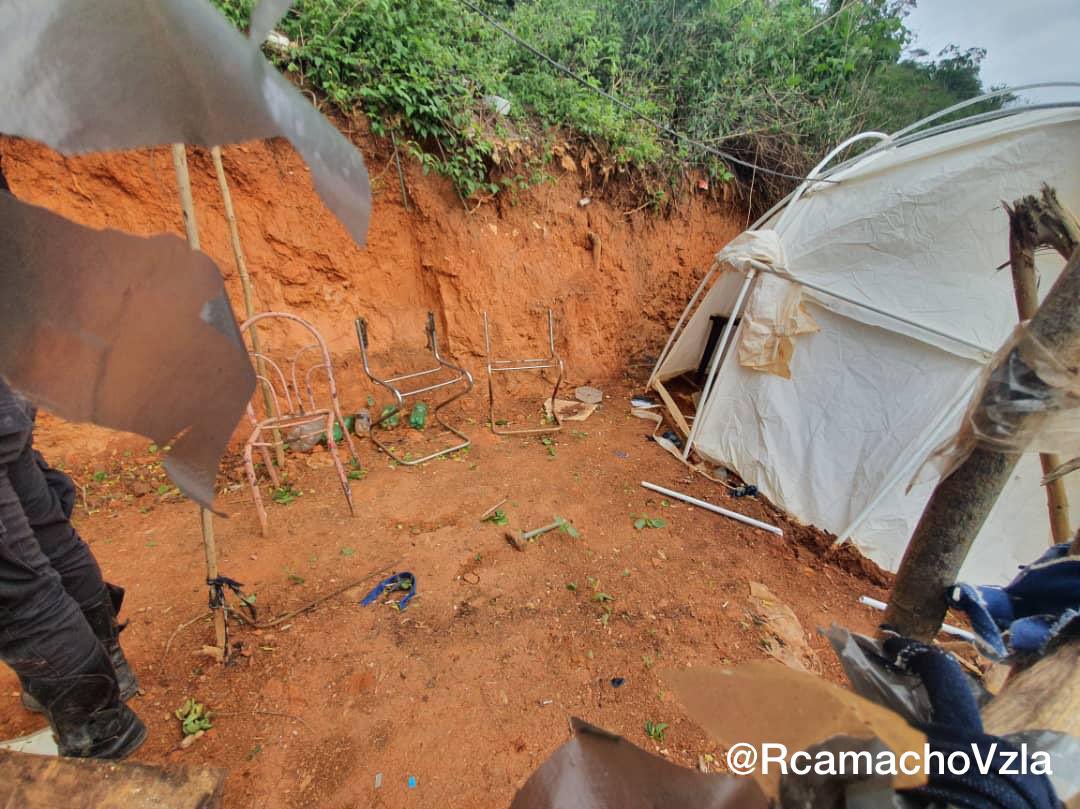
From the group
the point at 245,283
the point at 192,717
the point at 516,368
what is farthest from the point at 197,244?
the point at 516,368

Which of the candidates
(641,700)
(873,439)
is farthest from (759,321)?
(641,700)

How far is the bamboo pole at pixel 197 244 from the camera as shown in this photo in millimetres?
1297

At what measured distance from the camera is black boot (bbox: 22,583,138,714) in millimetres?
1640

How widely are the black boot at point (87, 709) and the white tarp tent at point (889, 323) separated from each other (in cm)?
380

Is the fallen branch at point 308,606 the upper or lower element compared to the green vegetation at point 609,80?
lower

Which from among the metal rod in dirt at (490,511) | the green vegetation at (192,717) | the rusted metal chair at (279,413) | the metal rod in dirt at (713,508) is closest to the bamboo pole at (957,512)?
the green vegetation at (192,717)

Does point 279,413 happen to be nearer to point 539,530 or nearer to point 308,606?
point 308,606

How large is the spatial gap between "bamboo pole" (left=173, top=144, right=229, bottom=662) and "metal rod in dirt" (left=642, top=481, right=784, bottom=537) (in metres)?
2.97

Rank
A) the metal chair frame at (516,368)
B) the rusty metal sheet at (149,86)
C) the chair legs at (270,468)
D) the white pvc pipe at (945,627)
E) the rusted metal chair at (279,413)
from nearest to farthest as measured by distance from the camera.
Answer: the rusty metal sheet at (149,86) → the white pvc pipe at (945,627) → the rusted metal chair at (279,413) → the chair legs at (270,468) → the metal chair frame at (516,368)

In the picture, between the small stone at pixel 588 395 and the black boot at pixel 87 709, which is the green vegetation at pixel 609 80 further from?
the black boot at pixel 87 709

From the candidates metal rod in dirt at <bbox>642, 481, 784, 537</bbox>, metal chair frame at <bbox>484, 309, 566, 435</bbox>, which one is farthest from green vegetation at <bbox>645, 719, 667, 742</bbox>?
metal chair frame at <bbox>484, 309, 566, 435</bbox>

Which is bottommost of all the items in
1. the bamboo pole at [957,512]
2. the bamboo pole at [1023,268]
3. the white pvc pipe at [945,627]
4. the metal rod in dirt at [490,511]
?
the white pvc pipe at [945,627]

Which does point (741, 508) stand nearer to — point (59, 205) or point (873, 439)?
point (873, 439)

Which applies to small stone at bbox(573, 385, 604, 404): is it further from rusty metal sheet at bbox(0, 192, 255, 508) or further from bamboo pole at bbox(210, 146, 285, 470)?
rusty metal sheet at bbox(0, 192, 255, 508)
